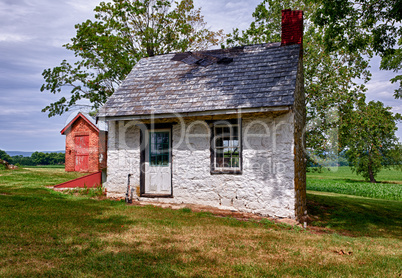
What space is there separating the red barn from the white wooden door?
17.2 meters

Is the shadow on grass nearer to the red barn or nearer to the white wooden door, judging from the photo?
the white wooden door

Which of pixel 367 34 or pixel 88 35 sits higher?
pixel 88 35

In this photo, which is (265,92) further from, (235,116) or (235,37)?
(235,37)

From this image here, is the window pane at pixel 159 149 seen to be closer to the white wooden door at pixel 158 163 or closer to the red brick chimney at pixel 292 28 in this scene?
the white wooden door at pixel 158 163

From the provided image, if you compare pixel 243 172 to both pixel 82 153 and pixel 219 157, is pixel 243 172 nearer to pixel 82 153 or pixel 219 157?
pixel 219 157

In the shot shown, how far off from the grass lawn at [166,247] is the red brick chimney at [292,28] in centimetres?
687

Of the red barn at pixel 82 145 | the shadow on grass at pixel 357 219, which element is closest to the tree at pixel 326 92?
the shadow on grass at pixel 357 219

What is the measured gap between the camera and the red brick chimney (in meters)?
11.3

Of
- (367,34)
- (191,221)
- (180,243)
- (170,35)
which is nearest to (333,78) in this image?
(367,34)

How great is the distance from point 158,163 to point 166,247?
5274 millimetres

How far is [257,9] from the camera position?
2142 cm

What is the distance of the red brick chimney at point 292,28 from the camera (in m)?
11.3

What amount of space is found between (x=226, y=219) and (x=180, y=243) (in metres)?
2.74

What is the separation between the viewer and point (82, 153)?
26.8 m
